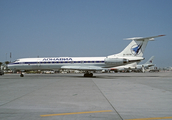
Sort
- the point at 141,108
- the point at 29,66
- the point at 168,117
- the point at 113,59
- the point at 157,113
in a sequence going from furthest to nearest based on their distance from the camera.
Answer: the point at 29,66 < the point at 113,59 < the point at 141,108 < the point at 157,113 < the point at 168,117

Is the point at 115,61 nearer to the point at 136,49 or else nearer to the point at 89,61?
the point at 136,49

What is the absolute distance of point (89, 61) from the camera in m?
28.1

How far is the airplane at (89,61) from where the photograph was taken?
88.6ft

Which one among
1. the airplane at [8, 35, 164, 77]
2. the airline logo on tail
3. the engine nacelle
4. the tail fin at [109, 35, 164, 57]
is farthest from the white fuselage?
the airline logo on tail

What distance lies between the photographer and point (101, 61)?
27.7 metres

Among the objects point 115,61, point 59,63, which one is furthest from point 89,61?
point 59,63

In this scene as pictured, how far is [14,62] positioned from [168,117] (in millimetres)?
29242

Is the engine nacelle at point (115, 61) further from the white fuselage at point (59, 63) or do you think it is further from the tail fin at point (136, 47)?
the tail fin at point (136, 47)

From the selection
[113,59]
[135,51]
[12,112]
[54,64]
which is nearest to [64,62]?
[54,64]

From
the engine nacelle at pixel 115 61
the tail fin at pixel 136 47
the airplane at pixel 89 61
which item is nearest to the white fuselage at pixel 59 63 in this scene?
the airplane at pixel 89 61

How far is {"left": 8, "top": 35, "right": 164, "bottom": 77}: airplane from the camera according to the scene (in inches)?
1064

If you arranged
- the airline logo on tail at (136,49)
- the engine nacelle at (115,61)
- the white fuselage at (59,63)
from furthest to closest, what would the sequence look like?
the white fuselage at (59,63)
the airline logo on tail at (136,49)
the engine nacelle at (115,61)

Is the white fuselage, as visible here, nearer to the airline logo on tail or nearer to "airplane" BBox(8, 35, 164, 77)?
"airplane" BBox(8, 35, 164, 77)

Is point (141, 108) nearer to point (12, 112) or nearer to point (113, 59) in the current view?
point (12, 112)
